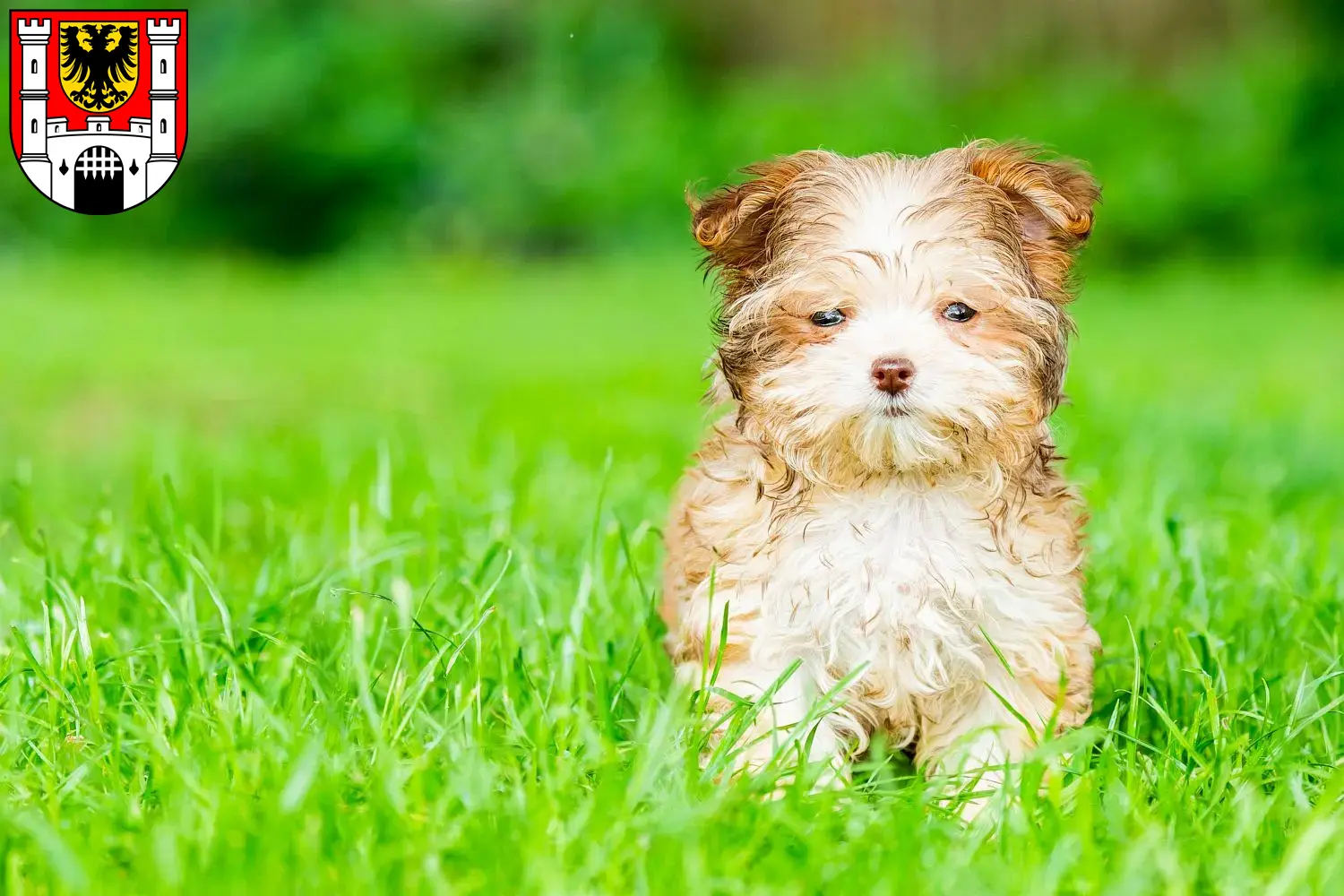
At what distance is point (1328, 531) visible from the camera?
15.3ft

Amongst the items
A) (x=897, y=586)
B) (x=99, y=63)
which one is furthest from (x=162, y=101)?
(x=897, y=586)

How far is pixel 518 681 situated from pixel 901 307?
1.15 m

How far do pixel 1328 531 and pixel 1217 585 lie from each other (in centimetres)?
94

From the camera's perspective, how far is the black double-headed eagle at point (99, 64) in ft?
19.6

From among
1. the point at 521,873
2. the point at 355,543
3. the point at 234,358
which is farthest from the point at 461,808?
the point at 234,358

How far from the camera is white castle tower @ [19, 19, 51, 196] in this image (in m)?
6.31

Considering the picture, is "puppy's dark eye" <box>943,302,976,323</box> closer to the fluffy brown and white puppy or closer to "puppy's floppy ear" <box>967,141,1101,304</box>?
the fluffy brown and white puppy

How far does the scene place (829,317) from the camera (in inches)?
114

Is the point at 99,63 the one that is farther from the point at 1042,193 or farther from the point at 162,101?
the point at 1042,193

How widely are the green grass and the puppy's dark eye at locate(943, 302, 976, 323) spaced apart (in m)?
0.73

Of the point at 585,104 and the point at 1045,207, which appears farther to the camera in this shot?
the point at 585,104

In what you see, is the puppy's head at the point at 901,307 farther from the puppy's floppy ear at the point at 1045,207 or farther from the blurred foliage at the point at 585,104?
the blurred foliage at the point at 585,104

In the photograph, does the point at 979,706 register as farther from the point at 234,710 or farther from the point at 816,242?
the point at 234,710

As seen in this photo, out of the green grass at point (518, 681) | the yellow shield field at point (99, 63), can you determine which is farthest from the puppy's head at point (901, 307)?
the yellow shield field at point (99, 63)
